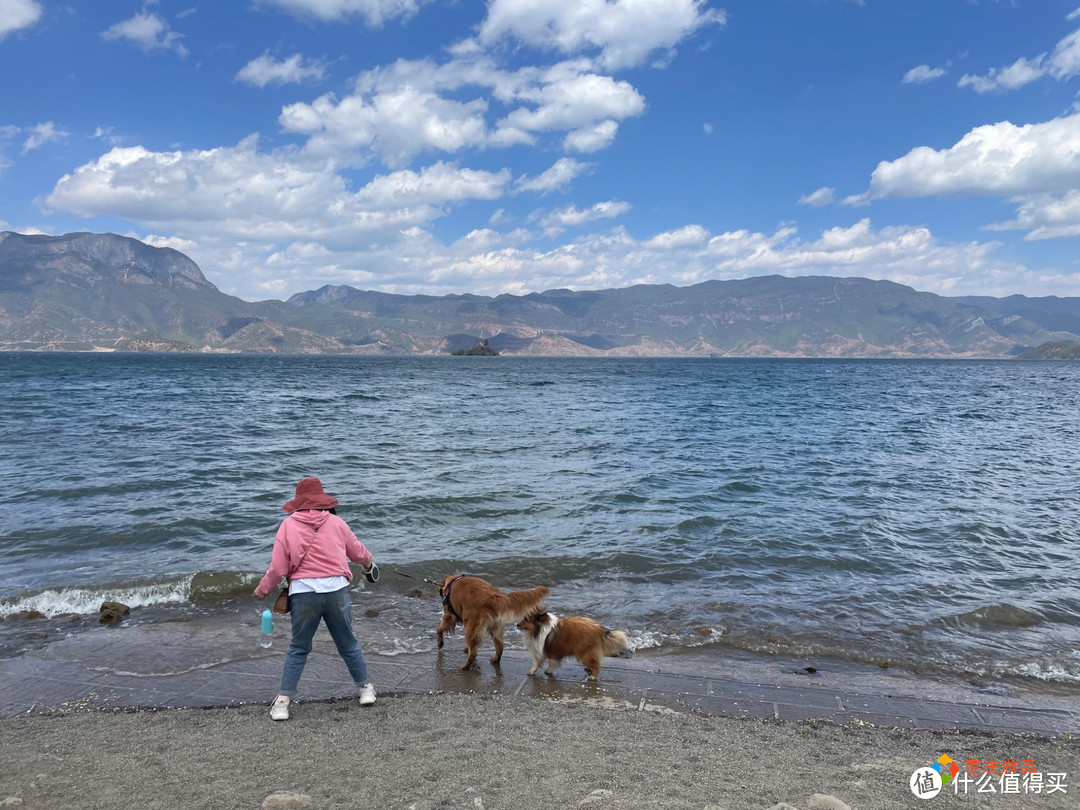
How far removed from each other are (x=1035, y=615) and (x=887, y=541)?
3.90 m

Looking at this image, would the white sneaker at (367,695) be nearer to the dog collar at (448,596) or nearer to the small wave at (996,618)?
the dog collar at (448,596)

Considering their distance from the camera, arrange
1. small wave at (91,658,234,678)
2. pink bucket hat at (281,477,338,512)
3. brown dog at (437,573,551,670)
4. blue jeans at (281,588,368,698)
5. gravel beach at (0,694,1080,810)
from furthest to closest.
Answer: brown dog at (437,573,551,670) < small wave at (91,658,234,678) < pink bucket hat at (281,477,338,512) < blue jeans at (281,588,368,698) < gravel beach at (0,694,1080,810)

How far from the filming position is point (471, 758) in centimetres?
520

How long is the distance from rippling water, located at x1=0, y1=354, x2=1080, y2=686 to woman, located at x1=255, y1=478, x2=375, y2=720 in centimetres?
216

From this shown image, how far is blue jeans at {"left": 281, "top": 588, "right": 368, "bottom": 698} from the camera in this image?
6176 mm

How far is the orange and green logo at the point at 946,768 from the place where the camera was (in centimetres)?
502

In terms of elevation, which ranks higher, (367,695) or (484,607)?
(484,607)

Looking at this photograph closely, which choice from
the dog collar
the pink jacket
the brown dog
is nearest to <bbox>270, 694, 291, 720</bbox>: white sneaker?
the pink jacket

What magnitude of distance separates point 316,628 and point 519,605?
7.74 feet

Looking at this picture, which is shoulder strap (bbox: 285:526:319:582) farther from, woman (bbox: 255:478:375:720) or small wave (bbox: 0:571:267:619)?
small wave (bbox: 0:571:267:619)

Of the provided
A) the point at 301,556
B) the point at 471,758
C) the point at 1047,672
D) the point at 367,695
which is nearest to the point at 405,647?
the point at 367,695

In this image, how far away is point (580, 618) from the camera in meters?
7.64

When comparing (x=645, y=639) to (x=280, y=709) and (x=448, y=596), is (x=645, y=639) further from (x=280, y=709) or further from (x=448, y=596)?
(x=280, y=709)

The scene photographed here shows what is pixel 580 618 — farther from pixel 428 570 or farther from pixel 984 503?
pixel 984 503
